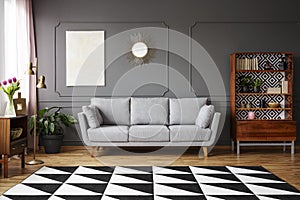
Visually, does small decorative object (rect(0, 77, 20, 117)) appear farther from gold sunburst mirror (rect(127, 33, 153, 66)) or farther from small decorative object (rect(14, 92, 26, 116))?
gold sunburst mirror (rect(127, 33, 153, 66))

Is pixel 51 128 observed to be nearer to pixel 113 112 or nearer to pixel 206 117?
pixel 113 112

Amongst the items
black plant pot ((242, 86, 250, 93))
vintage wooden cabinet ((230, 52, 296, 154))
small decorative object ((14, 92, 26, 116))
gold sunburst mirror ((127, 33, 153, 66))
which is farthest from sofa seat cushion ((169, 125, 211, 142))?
small decorative object ((14, 92, 26, 116))

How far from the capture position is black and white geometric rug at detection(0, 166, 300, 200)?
4137 mm

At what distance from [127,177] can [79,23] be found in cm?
322

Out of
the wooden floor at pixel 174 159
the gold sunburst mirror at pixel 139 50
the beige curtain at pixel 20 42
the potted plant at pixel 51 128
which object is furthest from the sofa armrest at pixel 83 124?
the gold sunburst mirror at pixel 139 50

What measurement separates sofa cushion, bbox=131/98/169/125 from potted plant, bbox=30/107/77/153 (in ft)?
3.18

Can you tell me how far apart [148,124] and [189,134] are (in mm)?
806

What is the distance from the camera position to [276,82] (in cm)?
721

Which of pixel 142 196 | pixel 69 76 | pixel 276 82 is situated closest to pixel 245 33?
pixel 276 82

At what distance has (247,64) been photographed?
22.9ft

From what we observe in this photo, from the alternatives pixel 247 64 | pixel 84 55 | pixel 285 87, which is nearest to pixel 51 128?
pixel 84 55

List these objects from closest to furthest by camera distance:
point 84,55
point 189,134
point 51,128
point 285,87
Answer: point 189,134
point 51,128
point 285,87
point 84,55

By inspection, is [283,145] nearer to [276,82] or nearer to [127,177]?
[276,82]

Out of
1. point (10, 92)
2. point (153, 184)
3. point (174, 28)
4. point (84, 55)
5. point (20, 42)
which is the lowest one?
point (153, 184)
